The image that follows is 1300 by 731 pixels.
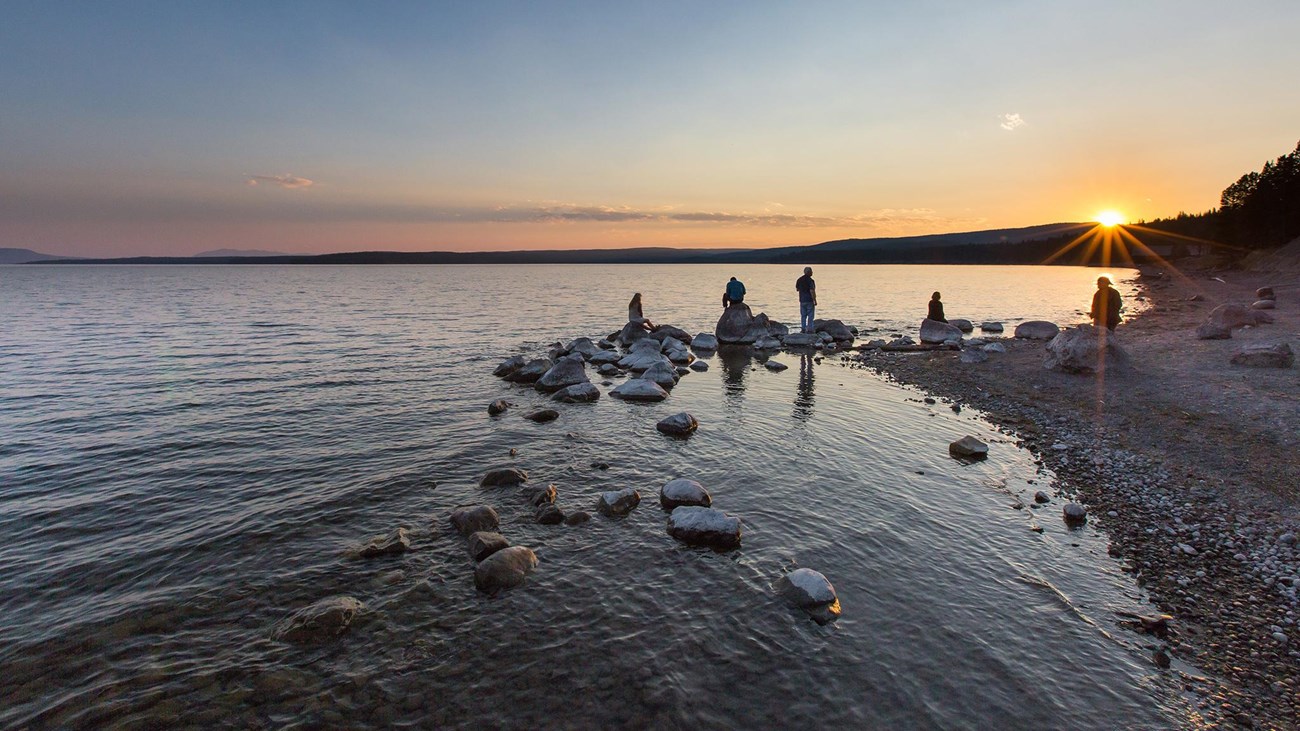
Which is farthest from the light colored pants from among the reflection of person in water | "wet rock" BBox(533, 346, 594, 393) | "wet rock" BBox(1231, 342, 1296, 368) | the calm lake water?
"wet rock" BBox(1231, 342, 1296, 368)

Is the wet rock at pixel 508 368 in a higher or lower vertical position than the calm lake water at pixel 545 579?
higher

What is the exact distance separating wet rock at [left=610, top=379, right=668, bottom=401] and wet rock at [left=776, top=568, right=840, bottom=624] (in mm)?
11557

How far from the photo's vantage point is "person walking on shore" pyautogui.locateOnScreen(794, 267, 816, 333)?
3162 centimetres

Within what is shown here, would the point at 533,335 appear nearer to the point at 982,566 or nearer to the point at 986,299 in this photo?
the point at 982,566

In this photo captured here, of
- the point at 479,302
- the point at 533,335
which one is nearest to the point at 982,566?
the point at 533,335

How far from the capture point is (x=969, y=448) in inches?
513

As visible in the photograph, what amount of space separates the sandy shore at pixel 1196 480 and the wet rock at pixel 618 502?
24.8 ft

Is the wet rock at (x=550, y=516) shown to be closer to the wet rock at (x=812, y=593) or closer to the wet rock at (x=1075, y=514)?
the wet rock at (x=812, y=593)

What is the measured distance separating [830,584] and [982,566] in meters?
2.63

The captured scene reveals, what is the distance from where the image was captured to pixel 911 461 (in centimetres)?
1285

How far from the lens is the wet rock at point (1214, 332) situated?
23.6 metres

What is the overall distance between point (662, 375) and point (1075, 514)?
559 inches

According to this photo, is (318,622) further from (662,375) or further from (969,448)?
(662,375)

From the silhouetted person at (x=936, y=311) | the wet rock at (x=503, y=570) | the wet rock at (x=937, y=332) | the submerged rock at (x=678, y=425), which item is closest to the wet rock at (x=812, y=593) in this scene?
the wet rock at (x=503, y=570)
